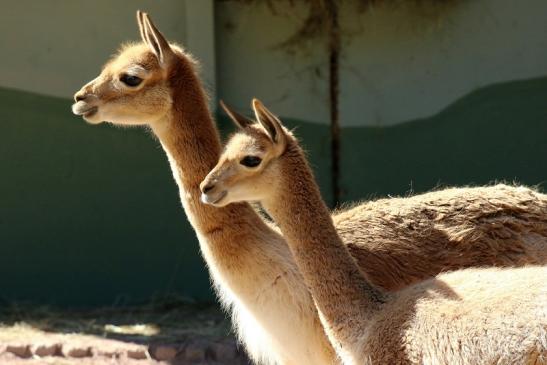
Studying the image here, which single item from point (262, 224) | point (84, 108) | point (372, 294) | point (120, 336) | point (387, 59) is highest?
point (387, 59)

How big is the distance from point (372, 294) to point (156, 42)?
195cm

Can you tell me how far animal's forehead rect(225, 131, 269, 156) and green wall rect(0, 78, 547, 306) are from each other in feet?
13.2

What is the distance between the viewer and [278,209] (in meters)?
4.96

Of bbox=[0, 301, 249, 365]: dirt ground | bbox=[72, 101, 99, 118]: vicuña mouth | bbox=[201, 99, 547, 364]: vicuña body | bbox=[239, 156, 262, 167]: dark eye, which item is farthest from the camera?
bbox=[0, 301, 249, 365]: dirt ground

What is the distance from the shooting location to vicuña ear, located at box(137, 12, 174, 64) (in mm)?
5805

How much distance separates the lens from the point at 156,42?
5848 mm

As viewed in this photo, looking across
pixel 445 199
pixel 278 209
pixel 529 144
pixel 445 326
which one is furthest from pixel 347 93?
pixel 445 326

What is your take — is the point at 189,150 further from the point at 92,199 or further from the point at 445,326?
the point at 92,199

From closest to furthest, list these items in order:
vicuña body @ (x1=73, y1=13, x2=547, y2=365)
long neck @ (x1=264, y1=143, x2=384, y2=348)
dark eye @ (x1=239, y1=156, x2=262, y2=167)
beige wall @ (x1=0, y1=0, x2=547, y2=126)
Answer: long neck @ (x1=264, y1=143, x2=384, y2=348) → dark eye @ (x1=239, y1=156, x2=262, y2=167) → vicuña body @ (x1=73, y1=13, x2=547, y2=365) → beige wall @ (x1=0, y1=0, x2=547, y2=126)

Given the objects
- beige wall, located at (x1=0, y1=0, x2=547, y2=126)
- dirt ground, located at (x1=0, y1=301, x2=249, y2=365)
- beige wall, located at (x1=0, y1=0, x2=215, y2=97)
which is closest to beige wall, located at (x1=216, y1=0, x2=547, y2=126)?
beige wall, located at (x1=0, y1=0, x2=547, y2=126)

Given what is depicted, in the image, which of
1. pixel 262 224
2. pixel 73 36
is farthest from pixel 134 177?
pixel 262 224

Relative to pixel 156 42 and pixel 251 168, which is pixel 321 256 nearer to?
pixel 251 168

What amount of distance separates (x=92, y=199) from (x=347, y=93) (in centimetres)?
231

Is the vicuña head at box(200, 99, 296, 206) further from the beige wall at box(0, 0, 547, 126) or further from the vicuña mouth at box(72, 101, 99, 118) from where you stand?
the beige wall at box(0, 0, 547, 126)
